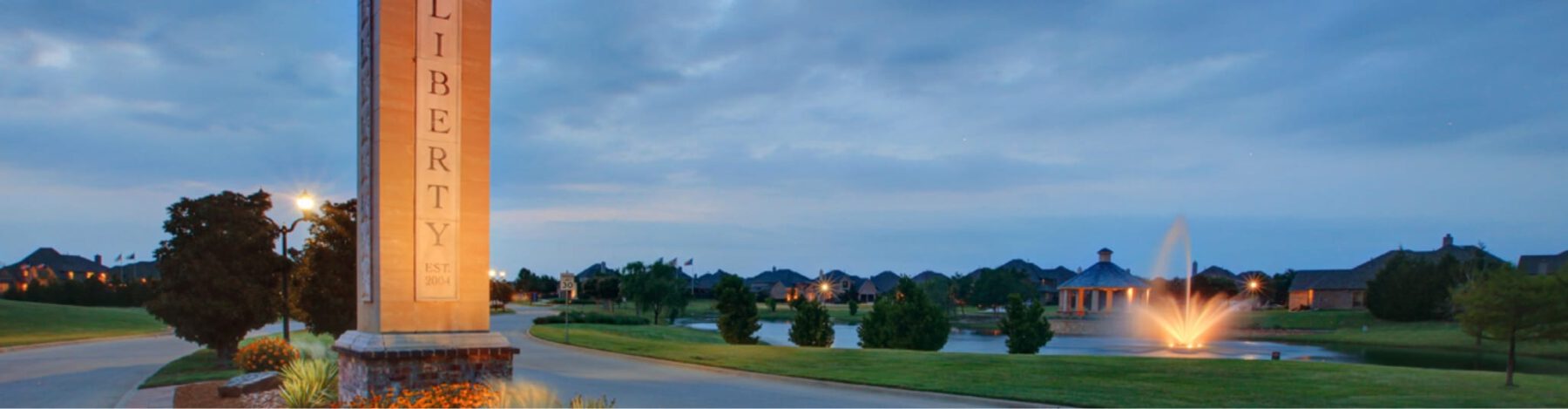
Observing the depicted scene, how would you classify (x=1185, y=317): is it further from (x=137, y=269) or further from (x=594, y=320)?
(x=137, y=269)

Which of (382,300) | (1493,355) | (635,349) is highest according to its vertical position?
(382,300)

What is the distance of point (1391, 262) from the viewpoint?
69.4 metres

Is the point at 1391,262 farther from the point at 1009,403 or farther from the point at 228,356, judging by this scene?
the point at 228,356

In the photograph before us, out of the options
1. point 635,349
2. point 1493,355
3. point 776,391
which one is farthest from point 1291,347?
point 776,391

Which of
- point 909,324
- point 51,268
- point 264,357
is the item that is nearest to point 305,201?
point 264,357

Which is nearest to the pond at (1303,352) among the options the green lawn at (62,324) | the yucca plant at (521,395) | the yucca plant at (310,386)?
the yucca plant at (521,395)

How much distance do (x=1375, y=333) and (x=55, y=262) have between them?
483ft

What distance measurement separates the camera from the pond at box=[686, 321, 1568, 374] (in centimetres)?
3718

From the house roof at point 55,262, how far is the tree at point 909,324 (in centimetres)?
12378

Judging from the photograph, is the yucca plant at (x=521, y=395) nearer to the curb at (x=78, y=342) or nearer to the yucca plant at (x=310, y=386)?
the yucca plant at (x=310, y=386)

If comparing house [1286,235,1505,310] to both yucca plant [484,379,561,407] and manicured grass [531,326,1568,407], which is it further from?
yucca plant [484,379,561,407]

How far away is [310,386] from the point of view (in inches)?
471

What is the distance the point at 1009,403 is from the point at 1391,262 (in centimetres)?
7031

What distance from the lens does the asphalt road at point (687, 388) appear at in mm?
15266
